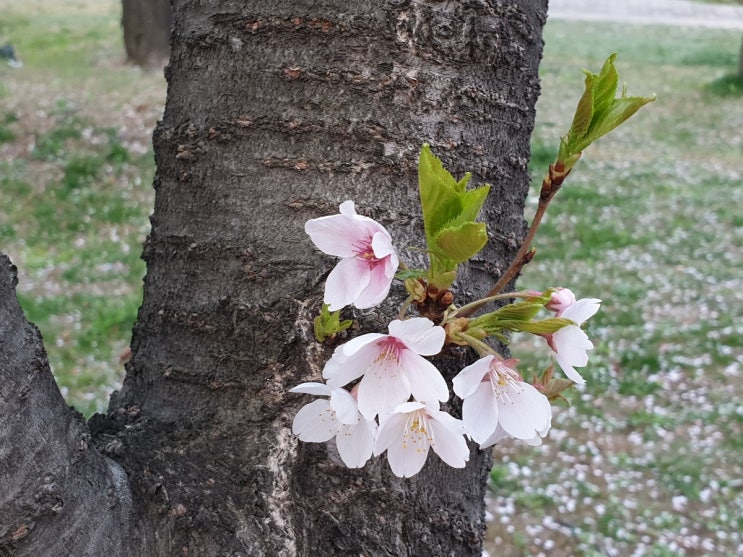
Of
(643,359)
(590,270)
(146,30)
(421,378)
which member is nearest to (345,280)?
(421,378)

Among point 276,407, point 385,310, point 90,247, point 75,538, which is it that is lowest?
point 90,247

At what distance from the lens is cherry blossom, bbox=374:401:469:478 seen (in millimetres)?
729

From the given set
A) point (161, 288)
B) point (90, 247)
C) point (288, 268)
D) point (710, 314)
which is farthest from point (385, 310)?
point (90, 247)

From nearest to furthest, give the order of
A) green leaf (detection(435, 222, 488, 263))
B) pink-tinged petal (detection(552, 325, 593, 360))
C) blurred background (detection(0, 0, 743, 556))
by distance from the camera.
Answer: green leaf (detection(435, 222, 488, 263)), pink-tinged petal (detection(552, 325, 593, 360)), blurred background (detection(0, 0, 743, 556))

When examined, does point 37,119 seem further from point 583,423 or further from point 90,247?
point 583,423

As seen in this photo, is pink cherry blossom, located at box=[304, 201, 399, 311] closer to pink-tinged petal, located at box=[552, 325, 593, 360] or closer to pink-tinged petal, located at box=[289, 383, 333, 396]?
pink-tinged petal, located at box=[289, 383, 333, 396]

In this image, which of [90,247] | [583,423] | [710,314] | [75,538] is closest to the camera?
[75,538]

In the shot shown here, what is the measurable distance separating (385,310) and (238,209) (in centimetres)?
26

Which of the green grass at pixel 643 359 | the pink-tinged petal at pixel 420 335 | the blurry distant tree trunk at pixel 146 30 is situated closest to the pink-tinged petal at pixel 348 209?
the pink-tinged petal at pixel 420 335

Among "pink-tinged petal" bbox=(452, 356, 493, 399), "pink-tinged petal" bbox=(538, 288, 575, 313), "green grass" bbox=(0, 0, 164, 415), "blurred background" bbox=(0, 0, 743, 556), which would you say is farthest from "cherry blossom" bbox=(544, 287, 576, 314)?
"green grass" bbox=(0, 0, 164, 415)

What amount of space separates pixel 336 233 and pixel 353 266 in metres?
0.04

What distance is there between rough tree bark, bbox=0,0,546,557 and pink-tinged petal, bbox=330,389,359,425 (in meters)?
0.19

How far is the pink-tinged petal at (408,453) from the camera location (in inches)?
30.4

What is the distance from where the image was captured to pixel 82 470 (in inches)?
35.5
